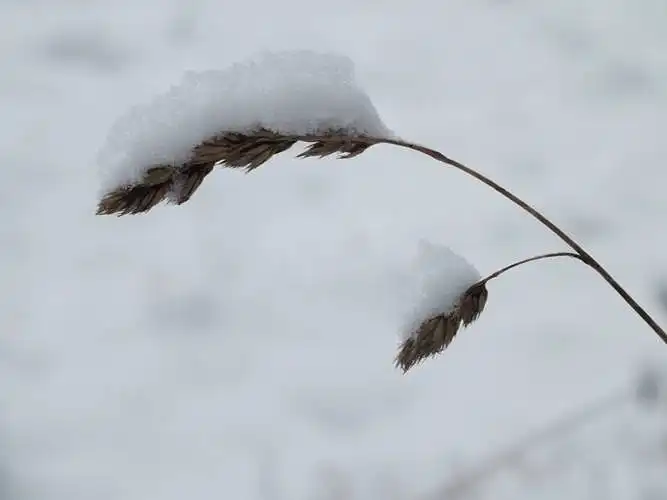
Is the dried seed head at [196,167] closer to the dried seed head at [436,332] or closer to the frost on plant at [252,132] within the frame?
the frost on plant at [252,132]

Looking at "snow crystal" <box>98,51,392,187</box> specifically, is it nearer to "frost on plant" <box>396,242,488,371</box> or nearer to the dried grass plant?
the dried grass plant

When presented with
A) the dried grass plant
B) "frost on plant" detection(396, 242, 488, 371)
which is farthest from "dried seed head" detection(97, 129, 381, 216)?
"frost on plant" detection(396, 242, 488, 371)

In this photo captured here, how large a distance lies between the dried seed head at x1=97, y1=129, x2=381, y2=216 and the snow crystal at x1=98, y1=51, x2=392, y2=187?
0.03ft

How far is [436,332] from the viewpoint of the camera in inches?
41.1

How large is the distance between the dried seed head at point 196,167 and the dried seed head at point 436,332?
279 millimetres

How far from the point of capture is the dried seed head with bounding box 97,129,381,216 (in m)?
0.90

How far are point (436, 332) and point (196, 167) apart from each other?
0.39 m

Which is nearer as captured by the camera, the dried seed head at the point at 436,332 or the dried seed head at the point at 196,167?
the dried seed head at the point at 196,167

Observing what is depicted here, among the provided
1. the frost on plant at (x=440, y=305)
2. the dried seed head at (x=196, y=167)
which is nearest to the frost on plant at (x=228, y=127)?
the dried seed head at (x=196, y=167)

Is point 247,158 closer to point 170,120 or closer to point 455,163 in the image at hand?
point 170,120

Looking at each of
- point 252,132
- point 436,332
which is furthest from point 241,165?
point 436,332

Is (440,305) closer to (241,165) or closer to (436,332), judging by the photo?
(436,332)

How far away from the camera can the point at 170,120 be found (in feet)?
3.02

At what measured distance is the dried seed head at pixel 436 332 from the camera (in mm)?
1028
